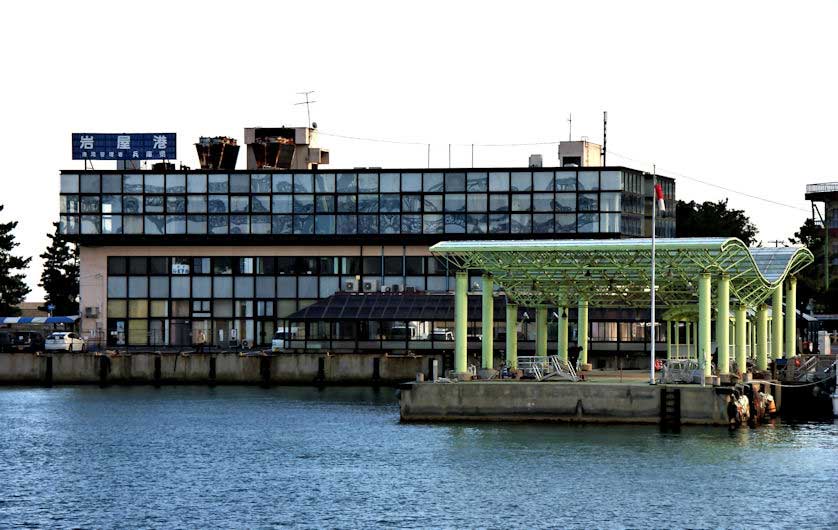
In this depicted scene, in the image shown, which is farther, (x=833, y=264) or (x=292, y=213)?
(x=833, y=264)

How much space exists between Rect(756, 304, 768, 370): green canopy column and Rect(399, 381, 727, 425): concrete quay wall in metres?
21.8

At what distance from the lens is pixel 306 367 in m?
136

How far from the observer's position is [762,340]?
108 m

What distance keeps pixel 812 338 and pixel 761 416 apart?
56.2 m

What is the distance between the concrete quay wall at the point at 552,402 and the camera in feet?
284

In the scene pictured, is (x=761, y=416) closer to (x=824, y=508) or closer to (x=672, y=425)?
(x=672, y=425)

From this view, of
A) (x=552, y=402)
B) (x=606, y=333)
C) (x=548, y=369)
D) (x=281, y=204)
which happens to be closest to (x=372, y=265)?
(x=281, y=204)

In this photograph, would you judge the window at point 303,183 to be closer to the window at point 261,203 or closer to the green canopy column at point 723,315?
the window at point 261,203

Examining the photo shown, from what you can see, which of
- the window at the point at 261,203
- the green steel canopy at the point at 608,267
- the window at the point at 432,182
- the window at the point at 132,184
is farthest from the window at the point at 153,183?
the green steel canopy at the point at 608,267

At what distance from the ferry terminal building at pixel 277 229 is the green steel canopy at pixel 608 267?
1692 inches

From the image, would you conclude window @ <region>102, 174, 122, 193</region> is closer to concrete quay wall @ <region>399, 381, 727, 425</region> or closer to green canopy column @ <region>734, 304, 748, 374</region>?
concrete quay wall @ <region>399, 381, 727, 425</region>

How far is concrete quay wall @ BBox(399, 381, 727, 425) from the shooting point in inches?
3403

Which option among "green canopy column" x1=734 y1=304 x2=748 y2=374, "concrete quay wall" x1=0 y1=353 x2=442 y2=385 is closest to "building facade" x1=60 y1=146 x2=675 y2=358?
"concrete quay wall" x1=0 y1=353 x2=442 y2=385

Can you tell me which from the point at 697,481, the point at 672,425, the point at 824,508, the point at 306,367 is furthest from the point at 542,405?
the point at 306,367
